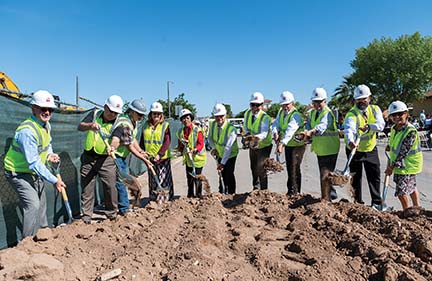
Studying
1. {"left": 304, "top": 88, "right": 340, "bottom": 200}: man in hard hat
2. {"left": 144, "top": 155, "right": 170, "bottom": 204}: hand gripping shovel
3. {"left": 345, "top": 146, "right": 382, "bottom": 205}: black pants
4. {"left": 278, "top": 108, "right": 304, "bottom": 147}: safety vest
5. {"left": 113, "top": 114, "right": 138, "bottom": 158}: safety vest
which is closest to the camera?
{"left": 113, "top": 114, "right": 138, "bottom": 158}: safety vest

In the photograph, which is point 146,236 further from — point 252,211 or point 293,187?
point 293,187

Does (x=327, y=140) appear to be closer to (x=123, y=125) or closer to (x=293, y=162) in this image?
(x=293, y=162)

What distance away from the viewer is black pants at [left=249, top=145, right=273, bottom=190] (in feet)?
21.6

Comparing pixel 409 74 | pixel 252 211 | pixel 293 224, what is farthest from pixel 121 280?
pixel 409 74

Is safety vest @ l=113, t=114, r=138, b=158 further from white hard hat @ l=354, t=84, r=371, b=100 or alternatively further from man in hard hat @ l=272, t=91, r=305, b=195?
white hard hat @ l=354, t=84, r=371, b=100

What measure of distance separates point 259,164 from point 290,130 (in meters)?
0.85

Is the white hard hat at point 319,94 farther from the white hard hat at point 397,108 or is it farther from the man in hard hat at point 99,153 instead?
the man in hard hat at point 99,153

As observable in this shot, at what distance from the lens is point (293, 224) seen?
15.4 ft

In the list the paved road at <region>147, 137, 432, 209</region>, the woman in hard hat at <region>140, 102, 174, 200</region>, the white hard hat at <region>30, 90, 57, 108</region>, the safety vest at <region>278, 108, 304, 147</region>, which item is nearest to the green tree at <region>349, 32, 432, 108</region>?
the paved road at <region>147, 137, 432, 209</region>

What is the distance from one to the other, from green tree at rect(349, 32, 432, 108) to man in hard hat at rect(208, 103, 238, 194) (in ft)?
119

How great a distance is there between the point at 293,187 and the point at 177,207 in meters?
2.29

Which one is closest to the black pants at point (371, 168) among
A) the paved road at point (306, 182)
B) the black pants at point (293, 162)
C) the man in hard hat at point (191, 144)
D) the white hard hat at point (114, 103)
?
the black pants at point (293, 162)

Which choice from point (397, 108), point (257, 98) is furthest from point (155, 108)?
point (397, 108)

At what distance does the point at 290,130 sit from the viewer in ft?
20.5
